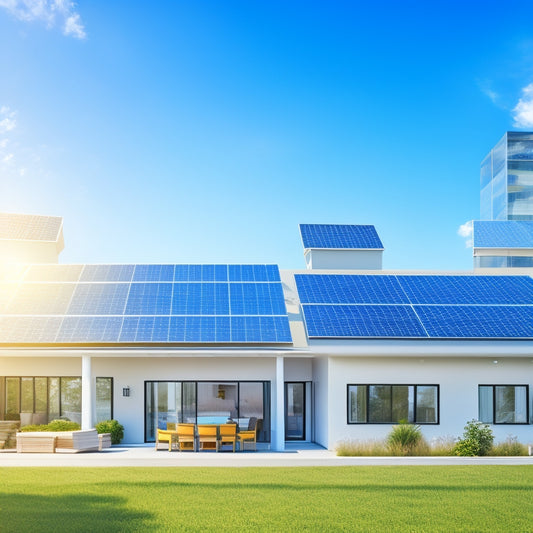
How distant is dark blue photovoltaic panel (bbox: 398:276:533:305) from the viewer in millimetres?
26375

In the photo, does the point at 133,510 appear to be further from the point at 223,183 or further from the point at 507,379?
the point at 223,183

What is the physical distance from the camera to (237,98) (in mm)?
32750

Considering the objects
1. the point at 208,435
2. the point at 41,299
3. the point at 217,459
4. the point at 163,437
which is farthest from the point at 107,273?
the point at 217,459

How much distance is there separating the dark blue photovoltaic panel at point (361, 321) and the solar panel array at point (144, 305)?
1071mm

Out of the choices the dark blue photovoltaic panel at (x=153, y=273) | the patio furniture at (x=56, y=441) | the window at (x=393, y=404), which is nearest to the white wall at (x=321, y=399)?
the window at (x=393, y=404)

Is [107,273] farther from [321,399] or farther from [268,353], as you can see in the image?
[321,399]

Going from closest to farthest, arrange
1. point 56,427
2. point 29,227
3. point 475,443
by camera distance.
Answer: point 475,443
point 56,427
point 29,227

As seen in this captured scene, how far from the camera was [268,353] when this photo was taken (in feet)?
73.7

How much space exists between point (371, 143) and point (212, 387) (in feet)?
65.2

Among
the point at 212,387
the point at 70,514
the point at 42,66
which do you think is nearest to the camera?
the point at 70,514

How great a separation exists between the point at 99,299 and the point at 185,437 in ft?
20.8

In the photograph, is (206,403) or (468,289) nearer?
(206,403)

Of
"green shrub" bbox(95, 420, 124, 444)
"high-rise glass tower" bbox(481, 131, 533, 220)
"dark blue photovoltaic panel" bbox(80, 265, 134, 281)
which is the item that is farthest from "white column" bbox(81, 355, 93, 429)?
"high-rise glass tower" bbox(481, 131, 533, 220)

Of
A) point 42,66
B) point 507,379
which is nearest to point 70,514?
point 507,379
